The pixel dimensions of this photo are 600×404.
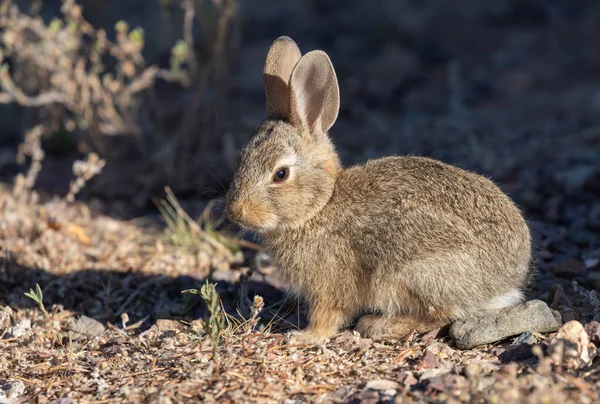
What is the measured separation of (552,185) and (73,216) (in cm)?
455

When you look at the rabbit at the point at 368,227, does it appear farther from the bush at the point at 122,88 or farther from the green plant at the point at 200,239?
the bush at the point at 122,88

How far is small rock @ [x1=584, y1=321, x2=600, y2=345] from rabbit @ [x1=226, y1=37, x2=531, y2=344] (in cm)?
53

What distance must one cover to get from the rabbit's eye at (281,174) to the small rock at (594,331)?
200cm

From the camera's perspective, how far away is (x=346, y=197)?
483 centimetres

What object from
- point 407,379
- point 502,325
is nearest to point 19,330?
point 407,379

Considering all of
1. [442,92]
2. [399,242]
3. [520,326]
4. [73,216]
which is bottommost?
[73,216]

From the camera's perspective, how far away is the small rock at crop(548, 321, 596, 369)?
372 cm

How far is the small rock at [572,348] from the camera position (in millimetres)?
3725

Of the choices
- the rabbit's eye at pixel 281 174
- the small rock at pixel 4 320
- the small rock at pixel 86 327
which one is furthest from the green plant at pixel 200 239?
the small rock at pixel 4 320

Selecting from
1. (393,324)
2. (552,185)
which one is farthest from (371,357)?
(552,185)

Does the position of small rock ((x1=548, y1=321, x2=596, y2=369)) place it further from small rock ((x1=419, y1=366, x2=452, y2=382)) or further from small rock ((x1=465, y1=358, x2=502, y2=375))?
small rock ((x1=419, y1=366, x2=452, y2=382))

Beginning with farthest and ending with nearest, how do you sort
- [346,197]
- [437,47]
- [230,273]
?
[437,47] < [230,273] < [346,197]

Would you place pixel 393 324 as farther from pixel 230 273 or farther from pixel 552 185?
pixel 552 185

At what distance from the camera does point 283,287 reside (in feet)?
18.3
